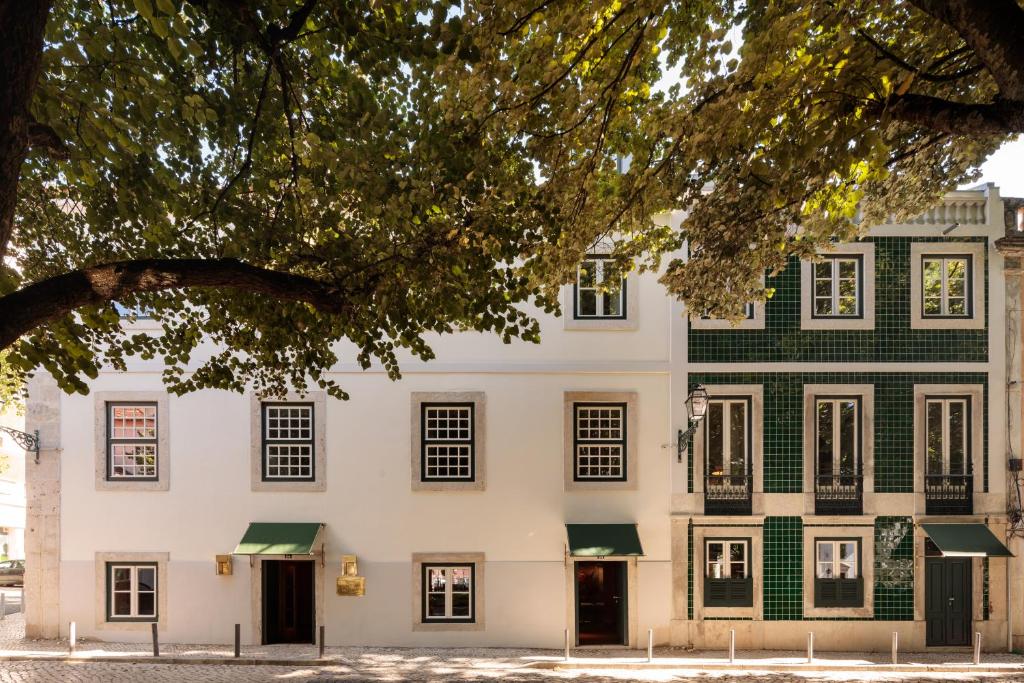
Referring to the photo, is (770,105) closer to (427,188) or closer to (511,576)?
(427,188)

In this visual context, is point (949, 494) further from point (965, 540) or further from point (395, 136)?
point (395, 136)

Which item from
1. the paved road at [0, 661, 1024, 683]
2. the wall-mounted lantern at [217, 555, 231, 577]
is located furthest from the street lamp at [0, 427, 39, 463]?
the wall-mounted lantern at [217, 555, 231, 577]

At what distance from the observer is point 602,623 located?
12.1 metres

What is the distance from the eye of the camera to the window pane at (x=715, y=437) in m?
12.2

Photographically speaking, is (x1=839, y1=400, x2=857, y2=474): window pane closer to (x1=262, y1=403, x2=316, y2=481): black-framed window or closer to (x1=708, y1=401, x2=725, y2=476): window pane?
(x1=708, y1=401, x2=725, y2=476): window pane

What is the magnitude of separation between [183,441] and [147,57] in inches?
334

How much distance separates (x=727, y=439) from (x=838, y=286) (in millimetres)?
3929

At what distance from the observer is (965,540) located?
11609 mm

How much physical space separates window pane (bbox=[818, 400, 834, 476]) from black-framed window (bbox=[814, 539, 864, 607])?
57.4 inches

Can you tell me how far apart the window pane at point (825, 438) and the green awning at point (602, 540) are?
4.08m

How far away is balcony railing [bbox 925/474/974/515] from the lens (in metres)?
12.0

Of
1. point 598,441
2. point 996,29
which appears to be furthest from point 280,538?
point 996,29

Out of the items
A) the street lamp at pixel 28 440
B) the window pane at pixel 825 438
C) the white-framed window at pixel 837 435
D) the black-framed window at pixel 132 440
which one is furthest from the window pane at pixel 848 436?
the street lamp at pixel 28 440

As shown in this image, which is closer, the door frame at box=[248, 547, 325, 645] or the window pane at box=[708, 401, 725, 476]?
the door frame at box=[248, 547, 325, 645]
